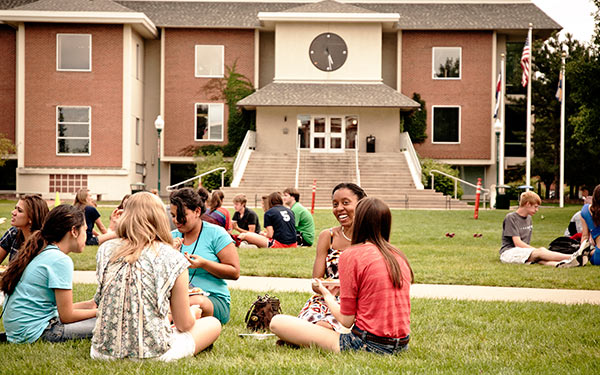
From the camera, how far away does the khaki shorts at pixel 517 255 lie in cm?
1168

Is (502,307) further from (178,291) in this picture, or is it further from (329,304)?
(178,291)

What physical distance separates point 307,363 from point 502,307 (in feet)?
11.9

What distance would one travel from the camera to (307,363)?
16.8 ft

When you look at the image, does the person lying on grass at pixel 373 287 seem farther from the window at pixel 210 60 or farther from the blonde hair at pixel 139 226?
the window at pixel 210 60

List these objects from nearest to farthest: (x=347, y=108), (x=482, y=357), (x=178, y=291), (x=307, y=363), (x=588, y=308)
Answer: (x=178, y=291)
(x=307, y=363)
(x=482, y=357)
(x=588, y=308)
(x=347, y=108)

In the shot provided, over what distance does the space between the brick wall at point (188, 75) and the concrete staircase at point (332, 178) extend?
607 cm

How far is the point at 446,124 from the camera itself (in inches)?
1551

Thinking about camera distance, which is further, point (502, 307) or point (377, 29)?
point (377, 29)

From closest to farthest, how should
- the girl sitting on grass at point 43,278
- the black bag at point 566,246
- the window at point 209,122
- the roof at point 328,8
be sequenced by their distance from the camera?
the girl sitting on grass at point 43,278, the black bag at point 566,246, the roof at point 328,8, the window at point 209,122

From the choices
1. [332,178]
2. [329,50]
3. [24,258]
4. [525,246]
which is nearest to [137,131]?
[329,50]

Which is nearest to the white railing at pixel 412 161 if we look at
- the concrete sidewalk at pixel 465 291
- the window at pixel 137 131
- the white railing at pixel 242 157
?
the white railing at pixel 242 157

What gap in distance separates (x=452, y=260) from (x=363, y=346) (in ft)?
25.4

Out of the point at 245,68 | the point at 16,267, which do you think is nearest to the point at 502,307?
the point at 16,267

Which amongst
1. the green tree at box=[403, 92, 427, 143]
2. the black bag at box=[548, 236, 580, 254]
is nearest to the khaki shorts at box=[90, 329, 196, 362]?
the black bag at box=[548, 236, 580, 254]
